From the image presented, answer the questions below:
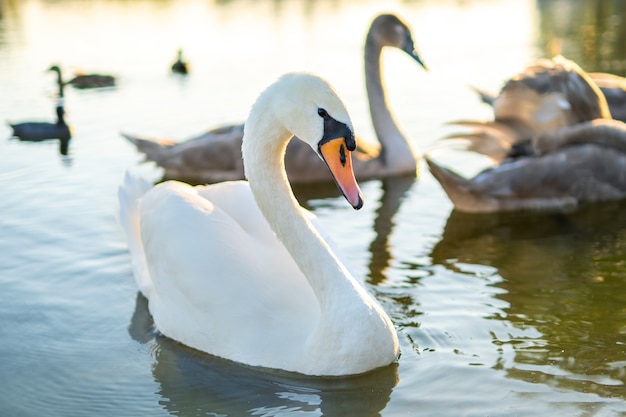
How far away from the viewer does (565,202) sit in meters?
8.11

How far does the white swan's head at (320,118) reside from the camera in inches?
181

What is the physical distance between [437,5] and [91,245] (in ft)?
66.7

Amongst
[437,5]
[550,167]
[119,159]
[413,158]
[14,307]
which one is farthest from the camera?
[437,5]

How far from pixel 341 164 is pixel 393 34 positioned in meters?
5.47

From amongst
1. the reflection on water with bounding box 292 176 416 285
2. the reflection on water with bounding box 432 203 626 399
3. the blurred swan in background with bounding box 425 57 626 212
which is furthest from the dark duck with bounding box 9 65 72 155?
the reflection on water with bounding box 432 203 626 399

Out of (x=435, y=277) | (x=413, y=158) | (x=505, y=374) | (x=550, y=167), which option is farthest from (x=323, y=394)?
(x=413, y=158)

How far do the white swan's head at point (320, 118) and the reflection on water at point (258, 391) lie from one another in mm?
924

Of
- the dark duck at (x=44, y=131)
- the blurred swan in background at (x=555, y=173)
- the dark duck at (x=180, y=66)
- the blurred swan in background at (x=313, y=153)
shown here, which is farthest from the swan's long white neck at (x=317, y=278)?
the dark duck at (x=180, y=66)

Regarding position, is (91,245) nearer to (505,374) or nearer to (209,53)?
(505,374)

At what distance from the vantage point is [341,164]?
4680mm

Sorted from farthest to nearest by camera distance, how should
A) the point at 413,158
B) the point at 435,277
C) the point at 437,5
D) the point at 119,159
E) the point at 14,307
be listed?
the point at 437,5 → the point at 119,159 → the point at 413,158 → the point at 435,277 → the point at 14,307

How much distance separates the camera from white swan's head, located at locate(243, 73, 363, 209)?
181 inches

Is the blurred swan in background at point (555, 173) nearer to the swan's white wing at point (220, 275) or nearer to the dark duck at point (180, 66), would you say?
the swan's white wing at point (220, 275)

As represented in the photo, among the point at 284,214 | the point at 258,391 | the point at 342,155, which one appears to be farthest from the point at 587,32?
the point at 258,391
